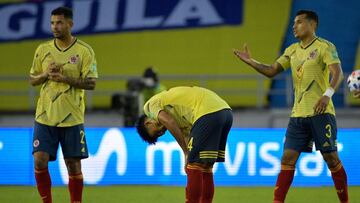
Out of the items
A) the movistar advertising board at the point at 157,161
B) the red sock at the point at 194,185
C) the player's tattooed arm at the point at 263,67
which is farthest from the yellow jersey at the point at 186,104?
the movistar advertising board at the point at 157,161

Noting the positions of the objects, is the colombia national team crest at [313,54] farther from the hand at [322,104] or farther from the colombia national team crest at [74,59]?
the colombia national team crest at [74,59]

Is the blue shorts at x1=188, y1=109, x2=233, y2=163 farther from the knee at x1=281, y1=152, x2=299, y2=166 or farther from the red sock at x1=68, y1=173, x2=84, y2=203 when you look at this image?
the red sock at x1=68, y1=173, x2=84, y2=203

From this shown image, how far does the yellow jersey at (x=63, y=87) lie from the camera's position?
1007 cm

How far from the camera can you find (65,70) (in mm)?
10055

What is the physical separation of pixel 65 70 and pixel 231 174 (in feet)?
15.6

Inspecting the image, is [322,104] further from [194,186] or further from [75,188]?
[75,188]

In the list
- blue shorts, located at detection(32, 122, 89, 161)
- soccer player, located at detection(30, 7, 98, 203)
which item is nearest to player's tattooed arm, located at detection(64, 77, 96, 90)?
soccer player, located at detection(30, 7, 98, 203)

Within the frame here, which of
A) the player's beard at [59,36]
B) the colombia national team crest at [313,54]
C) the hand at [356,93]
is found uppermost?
the player's beard at [59,36]

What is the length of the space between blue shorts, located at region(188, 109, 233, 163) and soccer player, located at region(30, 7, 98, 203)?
1409 millimetres

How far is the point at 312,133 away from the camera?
1026 centimetres

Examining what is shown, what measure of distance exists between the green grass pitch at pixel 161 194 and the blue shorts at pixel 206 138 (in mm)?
2693

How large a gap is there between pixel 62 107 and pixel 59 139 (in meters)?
0.34

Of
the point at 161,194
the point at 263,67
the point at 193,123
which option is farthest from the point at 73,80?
the point at 161,194

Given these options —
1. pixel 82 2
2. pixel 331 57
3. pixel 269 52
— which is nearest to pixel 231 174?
pixel 331 57
